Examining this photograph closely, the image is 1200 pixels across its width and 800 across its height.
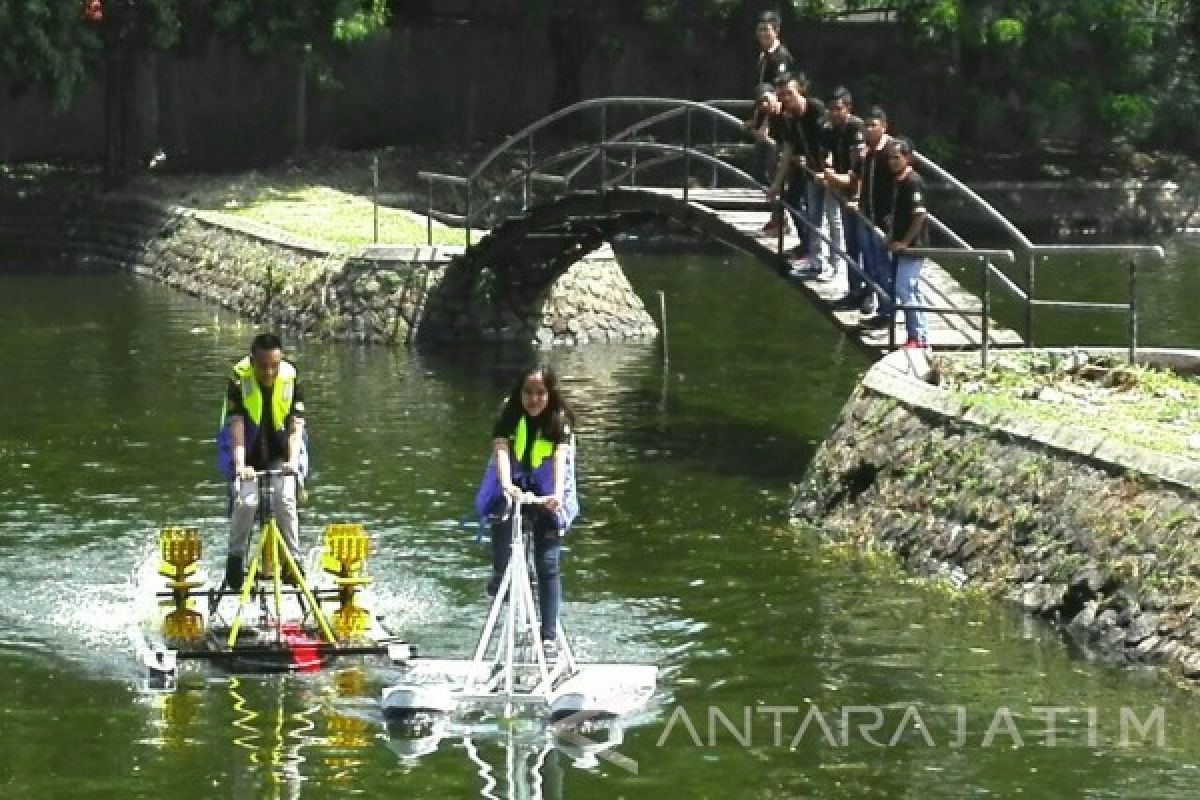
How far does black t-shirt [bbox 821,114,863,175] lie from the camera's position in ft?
88.5

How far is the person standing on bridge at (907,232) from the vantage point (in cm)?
2539

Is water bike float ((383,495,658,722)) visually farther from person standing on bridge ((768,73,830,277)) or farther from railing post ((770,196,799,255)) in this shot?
railing post ((770,196,799,255))

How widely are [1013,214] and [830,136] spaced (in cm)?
2994

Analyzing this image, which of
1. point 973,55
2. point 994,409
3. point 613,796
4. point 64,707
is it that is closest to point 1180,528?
point 994,409

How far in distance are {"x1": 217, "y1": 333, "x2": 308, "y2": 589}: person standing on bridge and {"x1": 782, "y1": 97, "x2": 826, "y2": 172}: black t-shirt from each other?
30.9 feet

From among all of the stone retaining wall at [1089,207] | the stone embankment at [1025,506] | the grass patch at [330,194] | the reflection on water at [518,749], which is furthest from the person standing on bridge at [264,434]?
the stone retaining wall at [1089,207]

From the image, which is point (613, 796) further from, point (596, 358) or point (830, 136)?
point (596, 358)

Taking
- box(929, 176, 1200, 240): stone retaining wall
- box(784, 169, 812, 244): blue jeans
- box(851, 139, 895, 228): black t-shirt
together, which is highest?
box(851, 139, 895, 228): black t-shirt

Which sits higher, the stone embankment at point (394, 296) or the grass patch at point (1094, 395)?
the grass patch at point (1094, 395)

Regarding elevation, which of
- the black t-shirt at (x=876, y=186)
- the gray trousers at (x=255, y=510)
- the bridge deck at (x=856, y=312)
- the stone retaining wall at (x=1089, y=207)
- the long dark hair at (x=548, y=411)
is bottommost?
the stone retaining wall at (x=1089, y=207)

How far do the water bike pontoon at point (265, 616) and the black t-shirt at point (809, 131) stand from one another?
8701 millimetres

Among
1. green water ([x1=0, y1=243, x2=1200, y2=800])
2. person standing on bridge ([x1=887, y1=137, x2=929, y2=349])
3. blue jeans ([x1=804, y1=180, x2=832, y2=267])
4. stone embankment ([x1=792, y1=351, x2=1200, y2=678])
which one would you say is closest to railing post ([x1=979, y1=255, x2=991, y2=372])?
stone embankment ([x1=792, y1=351, x2=1200, y2=678])

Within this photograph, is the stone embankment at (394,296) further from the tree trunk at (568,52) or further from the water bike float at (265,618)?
the water bike float at (265,618)

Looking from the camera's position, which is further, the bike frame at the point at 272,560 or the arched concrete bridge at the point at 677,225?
the arched concrete bridge at the point at 677,225
